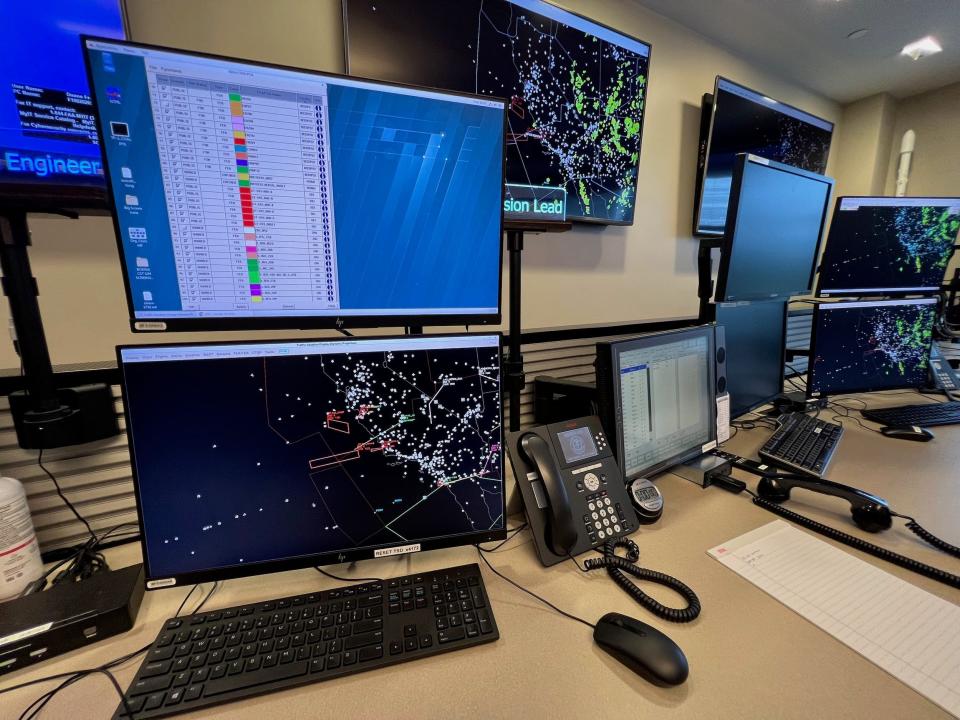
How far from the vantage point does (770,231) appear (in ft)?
4.09

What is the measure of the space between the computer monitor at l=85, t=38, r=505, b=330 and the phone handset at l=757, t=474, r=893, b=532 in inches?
31.1

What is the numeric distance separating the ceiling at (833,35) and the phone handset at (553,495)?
2.06 metres

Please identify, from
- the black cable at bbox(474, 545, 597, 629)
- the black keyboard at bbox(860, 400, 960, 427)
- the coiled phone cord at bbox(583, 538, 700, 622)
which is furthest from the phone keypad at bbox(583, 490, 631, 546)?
the black keyboard at bbox(860, 400, 960, 427)

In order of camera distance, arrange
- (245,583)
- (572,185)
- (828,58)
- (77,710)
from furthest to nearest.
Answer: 1. (828,58)
2. (572,185)
3. (245,583)
4. (77,710)

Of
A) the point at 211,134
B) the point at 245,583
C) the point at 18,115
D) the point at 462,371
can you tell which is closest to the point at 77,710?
the point at 245,583

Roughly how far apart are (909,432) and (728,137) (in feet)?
5.27

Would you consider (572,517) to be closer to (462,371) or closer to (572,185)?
(462,371)

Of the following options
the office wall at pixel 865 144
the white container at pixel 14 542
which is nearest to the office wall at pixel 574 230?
the office wall at pixel 865 144

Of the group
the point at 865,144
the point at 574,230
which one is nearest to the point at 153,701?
the point at 574,230

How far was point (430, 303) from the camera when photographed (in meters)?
0.73

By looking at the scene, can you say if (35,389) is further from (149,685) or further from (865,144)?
(865,144)

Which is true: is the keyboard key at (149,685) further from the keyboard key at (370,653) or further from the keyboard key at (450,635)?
the keyboard key at (450,635)

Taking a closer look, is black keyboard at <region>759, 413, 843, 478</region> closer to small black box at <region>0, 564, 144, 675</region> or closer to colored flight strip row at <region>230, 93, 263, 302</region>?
colored flight strip row at <region>230, 93, 263, 302</region>

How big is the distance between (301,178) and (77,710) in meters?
0.77
